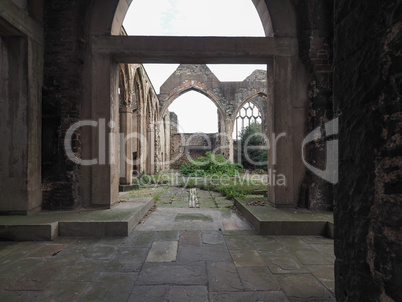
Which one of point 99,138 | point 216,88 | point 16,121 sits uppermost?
point 216,88

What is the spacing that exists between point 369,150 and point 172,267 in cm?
220

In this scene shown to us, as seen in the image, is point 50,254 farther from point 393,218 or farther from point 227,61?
point 227,61

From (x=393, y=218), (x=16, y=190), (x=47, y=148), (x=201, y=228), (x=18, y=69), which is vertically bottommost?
(x=201, y=228)

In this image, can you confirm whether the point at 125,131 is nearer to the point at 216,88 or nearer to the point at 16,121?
the point at 16,121

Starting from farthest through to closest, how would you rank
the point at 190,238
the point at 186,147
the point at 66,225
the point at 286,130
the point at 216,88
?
the point at 186,147 < the point at 216,88 < the point at 286,130 < the point at 66,225 < the point at 190,238

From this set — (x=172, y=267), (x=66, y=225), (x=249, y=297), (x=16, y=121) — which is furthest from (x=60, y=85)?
(x=249, y=297)

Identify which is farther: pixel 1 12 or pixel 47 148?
pixel 47 148

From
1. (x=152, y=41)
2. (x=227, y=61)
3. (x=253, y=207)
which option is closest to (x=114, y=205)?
(x=253, y=207)

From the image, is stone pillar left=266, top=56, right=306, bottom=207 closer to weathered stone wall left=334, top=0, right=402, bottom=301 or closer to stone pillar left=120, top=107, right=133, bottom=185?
weathered stone wall left=334, top=0, right=402, bottom=301

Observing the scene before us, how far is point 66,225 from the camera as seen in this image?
11.9 feet

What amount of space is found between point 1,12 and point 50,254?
3407 millimetres

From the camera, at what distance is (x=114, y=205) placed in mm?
4691

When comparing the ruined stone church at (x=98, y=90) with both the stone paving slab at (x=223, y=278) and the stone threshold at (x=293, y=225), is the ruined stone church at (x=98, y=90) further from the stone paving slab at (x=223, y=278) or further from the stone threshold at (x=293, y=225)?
the stone paving slab at (x=223, y=278)

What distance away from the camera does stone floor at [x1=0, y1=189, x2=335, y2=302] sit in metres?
2.07
